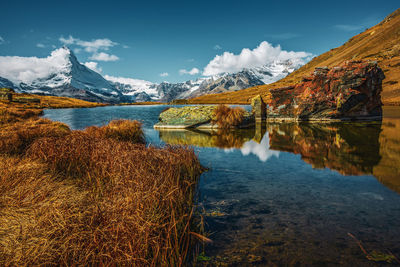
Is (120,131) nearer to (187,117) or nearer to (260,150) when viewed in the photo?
(260,150)

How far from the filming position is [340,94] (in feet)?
61.5

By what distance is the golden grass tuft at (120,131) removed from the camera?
11046 millimetres

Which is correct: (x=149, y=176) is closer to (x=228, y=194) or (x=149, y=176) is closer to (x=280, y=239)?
(x=228, y=194)

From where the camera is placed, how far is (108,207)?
3.12 metres

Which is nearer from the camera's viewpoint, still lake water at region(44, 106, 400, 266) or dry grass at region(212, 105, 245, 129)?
still lake water at region(44, 106, 400, 266)

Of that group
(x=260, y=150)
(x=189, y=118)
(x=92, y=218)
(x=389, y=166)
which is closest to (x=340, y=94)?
(x=189, y=118)

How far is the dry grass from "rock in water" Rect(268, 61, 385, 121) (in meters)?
7.45

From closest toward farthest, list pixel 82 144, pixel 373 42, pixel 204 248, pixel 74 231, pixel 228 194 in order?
1. pixel 74 231
2. pixel 204 248
3. pixel 228 194
4. pixel 82 144
5. pixel 373 42

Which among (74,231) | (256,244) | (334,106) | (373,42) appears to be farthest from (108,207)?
(373,42)

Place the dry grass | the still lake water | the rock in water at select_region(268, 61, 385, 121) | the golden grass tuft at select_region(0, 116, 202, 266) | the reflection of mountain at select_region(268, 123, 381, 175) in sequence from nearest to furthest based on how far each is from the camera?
the golden grass tuft at select_region(0, 116, 202, 266)
the still lake water
the reflection of mountain at select_region(268, 123, 381, 175)
the dry grass
the rock in water at select_region(268, 61, 385, 121)

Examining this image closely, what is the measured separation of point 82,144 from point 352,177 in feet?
27.8

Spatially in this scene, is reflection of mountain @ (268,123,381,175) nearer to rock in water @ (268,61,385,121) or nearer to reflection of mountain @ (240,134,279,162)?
reflection of mountain @ (240,134,279,162)

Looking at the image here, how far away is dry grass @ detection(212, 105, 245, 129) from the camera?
17375 millimetres

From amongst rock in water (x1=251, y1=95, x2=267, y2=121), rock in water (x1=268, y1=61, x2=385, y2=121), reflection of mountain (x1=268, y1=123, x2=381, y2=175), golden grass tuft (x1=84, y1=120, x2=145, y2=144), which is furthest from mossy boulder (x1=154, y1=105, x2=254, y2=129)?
reflection of mountain (x1=268, y1=123, x2=381, y2=175)
